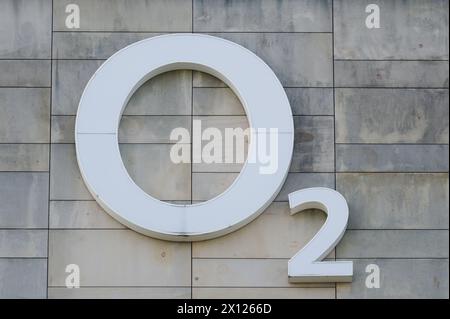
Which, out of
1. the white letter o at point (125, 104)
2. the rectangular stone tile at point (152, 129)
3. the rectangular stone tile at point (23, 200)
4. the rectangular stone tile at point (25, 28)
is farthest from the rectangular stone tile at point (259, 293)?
the rectangular stone tile at point (25, 28)

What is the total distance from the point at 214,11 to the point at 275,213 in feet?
9.42

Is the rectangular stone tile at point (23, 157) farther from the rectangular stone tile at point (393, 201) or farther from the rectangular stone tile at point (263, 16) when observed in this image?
the rectangular stone tile at point (393, 201)

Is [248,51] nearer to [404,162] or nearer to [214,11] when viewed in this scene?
[214,11]

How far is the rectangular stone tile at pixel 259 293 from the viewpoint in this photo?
15.7m

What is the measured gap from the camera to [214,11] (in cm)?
1650

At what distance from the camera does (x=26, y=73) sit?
16344 millimetres

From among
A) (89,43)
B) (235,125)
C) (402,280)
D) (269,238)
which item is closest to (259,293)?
(269,238)

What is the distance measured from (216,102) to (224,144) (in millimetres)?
592

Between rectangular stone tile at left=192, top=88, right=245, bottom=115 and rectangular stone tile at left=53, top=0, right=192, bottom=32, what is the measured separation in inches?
36.4

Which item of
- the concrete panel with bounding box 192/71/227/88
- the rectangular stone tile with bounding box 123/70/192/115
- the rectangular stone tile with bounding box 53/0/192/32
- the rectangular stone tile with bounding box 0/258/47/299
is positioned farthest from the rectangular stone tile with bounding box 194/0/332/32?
the rectangular stone tile with bounding box 0/258/47/299

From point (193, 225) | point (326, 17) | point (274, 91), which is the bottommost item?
point (193, 225)

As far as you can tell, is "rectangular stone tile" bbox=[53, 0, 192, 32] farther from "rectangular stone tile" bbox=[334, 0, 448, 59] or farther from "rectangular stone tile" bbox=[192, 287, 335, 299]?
"rectangular stone tile" bbox=[192, 287, 335, 299]

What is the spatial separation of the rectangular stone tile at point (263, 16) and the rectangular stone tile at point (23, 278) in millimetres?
3816
